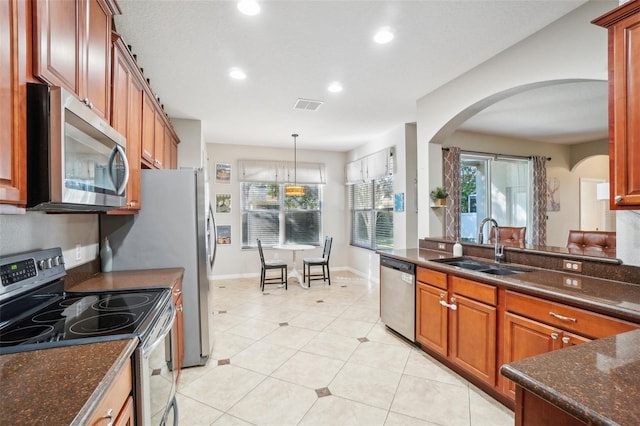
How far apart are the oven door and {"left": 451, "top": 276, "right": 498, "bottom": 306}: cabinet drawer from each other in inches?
83.4

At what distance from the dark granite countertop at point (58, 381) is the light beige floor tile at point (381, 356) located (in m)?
2.14

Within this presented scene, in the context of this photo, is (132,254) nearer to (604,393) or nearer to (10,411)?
(10,411)

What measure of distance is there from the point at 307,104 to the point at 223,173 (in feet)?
9.55

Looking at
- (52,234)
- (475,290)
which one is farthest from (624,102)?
(52,234)

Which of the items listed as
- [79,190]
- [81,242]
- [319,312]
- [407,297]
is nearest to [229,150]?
[319,312]

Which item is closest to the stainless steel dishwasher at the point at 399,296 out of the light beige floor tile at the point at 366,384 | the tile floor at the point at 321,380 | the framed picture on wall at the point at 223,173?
the tile floor at the point at 321,380

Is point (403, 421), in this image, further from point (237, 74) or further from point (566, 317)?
point (237, 74)

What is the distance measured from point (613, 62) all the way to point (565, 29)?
3.01 feet

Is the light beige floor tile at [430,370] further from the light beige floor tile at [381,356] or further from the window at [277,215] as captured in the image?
the window at [277,215]

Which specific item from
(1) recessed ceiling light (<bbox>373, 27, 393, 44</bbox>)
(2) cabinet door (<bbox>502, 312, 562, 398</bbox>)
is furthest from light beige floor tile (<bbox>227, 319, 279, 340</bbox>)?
(1) recessed ceiling light (<bbox>373, 27, 393, 44</bbox>)

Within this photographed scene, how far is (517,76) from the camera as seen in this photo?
8.73 ft

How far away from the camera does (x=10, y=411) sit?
0.76 metres

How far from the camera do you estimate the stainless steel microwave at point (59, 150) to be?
3.58ft

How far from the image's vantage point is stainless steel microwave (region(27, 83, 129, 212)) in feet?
3.58
